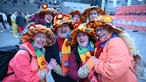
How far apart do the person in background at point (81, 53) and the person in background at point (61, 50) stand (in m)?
0.22

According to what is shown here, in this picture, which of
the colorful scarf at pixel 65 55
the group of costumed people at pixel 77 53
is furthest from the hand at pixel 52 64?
the colorful scarf at pixel 65 55

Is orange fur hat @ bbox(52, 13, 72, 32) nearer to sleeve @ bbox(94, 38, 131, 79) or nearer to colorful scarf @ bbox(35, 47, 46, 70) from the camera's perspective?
colorful scarf @ bbox(35, 47, 46, 70)

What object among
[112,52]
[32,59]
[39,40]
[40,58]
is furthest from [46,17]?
[112,52]

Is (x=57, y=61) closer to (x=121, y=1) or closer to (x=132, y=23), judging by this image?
(x=132, y=23)

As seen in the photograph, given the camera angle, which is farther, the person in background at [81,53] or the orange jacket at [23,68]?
the person in background at [81,53]

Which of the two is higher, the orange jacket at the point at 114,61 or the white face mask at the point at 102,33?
the white face mask at the point at 102,33

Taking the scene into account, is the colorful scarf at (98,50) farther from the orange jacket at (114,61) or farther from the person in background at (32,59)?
the person in background at (32,59)

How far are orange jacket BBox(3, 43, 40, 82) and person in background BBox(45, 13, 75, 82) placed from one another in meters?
0.46

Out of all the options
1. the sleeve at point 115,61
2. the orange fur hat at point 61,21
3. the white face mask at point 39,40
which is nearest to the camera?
the sleeve at point 115,61

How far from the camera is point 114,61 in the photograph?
7.99ft

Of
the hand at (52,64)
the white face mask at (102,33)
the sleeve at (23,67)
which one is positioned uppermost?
the white face mask at (102,33)

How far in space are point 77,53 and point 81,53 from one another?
0.07 meters

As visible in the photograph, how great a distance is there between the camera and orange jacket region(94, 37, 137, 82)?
2438mm

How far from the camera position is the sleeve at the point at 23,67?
8.72 feet
